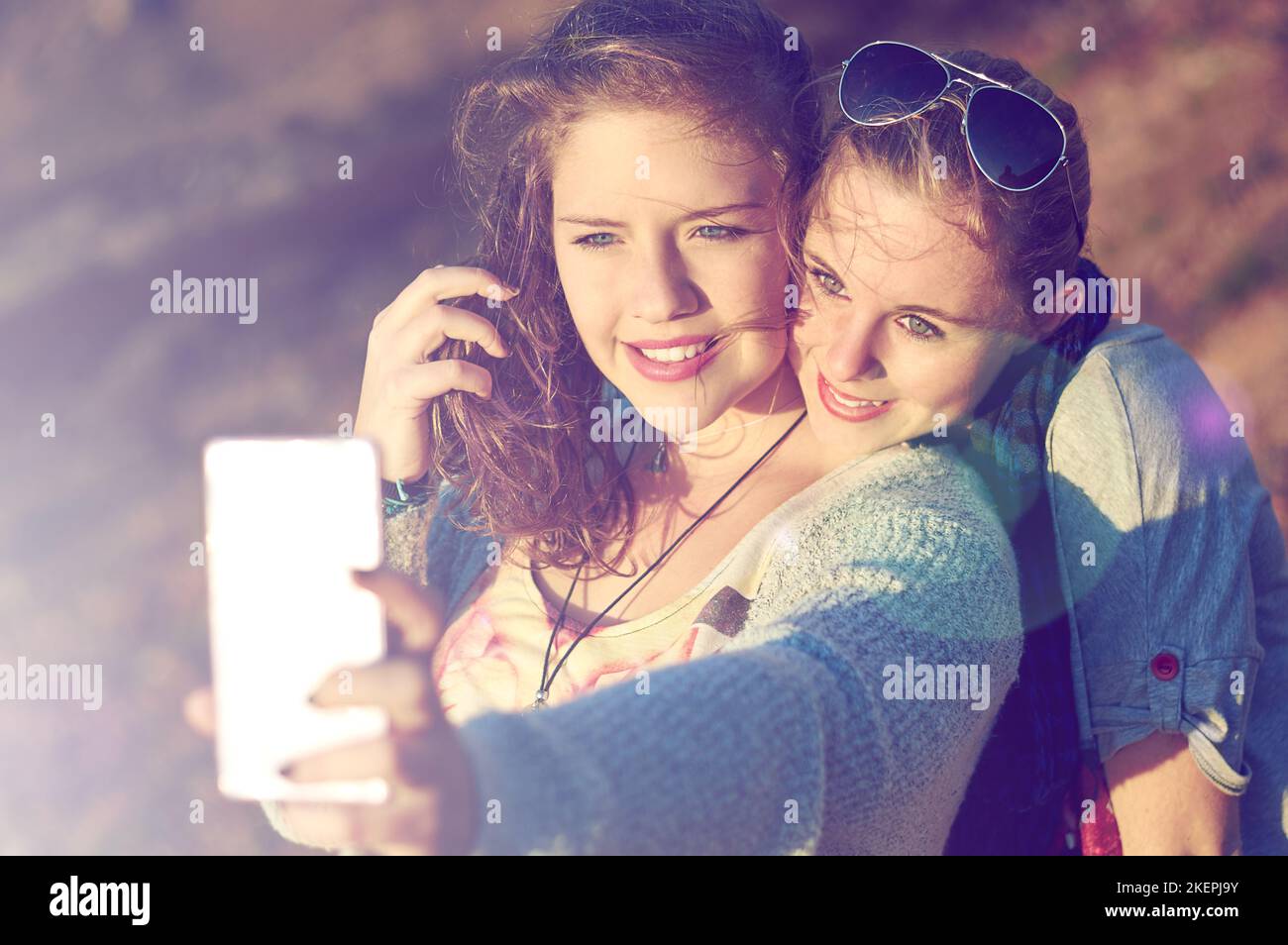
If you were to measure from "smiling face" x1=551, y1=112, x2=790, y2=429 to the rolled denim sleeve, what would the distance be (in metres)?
0.40

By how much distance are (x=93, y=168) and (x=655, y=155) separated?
146 centimetres

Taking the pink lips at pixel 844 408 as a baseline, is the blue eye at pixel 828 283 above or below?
above

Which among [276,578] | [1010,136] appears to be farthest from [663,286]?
[276,578]

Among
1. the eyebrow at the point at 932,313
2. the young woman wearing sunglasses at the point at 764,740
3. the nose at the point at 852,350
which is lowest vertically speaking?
the young woman wearing sunglasses at the point at 764,740

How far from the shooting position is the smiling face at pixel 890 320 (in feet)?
4.04

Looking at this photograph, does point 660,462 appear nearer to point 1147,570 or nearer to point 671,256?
point 671,256

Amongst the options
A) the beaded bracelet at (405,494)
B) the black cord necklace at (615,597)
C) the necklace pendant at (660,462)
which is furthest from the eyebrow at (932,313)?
the beaded bracelet at (405,494)

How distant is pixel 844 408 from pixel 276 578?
27.4 inches

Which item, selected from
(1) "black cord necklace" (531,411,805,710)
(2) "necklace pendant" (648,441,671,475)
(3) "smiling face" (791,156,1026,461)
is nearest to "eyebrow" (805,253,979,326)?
(3) "smiling face" (791,156,1026,461)

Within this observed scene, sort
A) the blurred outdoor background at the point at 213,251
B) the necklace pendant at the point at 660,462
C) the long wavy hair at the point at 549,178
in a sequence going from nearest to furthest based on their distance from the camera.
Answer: the long wavy hair at the point at 549,178
the necklace pendant at the point at 660,462
the blurred outdoor background at the point at 213,251

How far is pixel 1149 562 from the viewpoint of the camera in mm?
1233

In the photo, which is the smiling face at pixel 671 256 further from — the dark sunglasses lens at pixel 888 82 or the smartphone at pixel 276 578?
the smartphone at pixel 276 578

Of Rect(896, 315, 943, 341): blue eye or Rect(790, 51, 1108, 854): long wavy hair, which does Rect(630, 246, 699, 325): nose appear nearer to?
Rect(790, 51, 1108, 854): long wavy hair

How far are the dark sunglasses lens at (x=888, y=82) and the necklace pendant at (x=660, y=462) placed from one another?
550 millimetres
